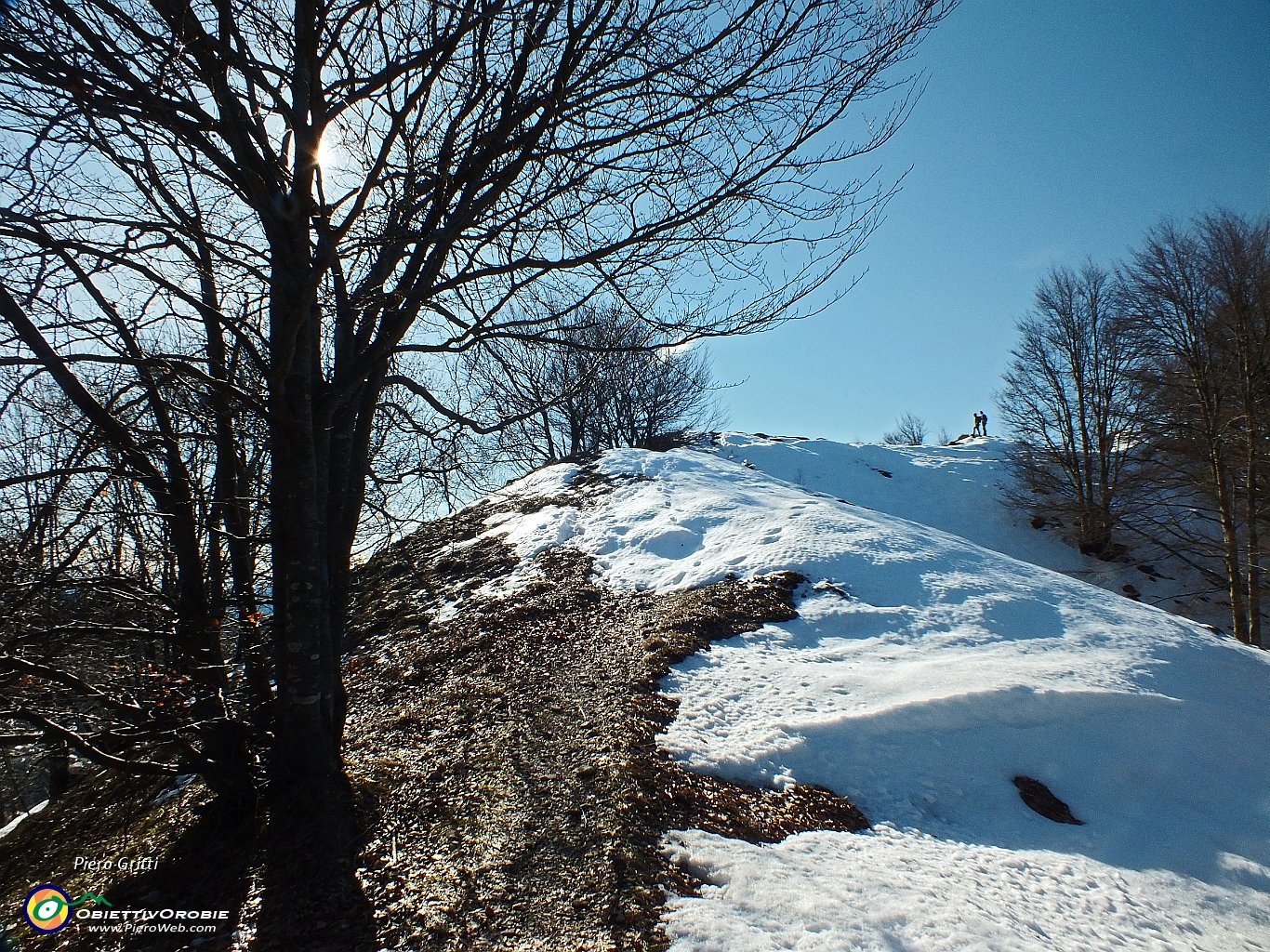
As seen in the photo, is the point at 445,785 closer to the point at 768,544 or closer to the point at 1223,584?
the point at 768,544

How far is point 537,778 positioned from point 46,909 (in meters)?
2.50

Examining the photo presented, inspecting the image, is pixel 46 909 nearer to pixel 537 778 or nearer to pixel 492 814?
pixel 492 814

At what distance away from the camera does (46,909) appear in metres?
3.06

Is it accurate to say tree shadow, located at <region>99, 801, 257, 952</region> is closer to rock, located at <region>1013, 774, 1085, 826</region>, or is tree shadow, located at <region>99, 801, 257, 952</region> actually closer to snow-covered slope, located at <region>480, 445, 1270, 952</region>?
snow-covered slope, located at <region>480, 445, 1270, 952</region>

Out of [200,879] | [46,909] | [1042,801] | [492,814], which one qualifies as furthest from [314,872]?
[1042,801]

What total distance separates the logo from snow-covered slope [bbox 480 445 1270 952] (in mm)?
2983

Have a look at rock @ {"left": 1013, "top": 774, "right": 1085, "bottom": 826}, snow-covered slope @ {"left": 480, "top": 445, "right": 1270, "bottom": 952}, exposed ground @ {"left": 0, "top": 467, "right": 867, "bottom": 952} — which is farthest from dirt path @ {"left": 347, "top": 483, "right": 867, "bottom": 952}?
rock @ {"left": 1013, "top": 774, "right": 1085, "bottom": 826}

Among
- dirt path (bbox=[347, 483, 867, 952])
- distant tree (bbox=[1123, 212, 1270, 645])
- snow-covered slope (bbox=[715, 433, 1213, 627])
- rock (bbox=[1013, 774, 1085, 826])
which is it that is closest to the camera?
dirt path (bbox=[347, 483, 867, 952])

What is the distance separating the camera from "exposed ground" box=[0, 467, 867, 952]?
9.09 feet

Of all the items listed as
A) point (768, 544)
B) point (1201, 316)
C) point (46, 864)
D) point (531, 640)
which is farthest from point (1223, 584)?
point (46, 864)

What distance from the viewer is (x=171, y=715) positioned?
124 inches

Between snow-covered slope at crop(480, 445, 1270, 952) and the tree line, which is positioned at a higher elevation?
the tree line

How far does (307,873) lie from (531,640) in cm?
357

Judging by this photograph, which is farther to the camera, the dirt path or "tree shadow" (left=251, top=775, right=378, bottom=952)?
the dirt path
